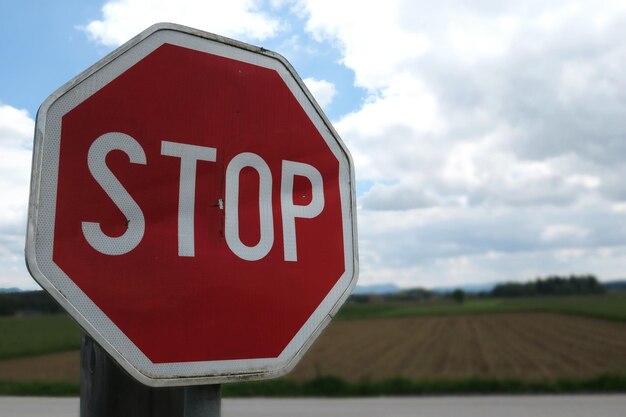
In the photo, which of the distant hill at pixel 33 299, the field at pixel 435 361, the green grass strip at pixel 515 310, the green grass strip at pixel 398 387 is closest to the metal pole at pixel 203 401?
the distant hill at pixel 33 299

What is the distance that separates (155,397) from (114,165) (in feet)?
1.44

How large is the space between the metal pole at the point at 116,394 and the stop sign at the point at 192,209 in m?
0.11

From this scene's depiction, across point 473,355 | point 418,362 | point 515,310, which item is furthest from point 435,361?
point 515,310

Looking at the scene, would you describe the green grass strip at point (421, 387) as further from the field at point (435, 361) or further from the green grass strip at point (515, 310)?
the green grass strip at point (515, 310)

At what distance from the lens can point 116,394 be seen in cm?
103

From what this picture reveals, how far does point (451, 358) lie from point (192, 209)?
1959cm

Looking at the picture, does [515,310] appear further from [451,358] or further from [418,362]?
[418,362]

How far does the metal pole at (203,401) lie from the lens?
0.97 m

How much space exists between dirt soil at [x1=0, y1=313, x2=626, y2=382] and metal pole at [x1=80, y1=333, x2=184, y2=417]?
1093 centimetres

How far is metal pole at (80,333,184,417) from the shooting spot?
1.03 metres

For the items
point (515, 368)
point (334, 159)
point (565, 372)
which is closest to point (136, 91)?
point (334, 159)

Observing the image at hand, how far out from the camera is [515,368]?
52.2 feet

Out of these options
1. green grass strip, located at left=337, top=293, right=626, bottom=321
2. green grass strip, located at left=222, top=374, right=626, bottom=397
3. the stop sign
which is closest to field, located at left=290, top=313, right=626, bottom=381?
green grass strip, located at left=222, top=374, right=626, bottom=397

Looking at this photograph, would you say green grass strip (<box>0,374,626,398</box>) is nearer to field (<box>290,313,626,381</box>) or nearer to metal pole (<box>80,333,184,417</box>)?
field (<box>290,313,626,381</box>)
